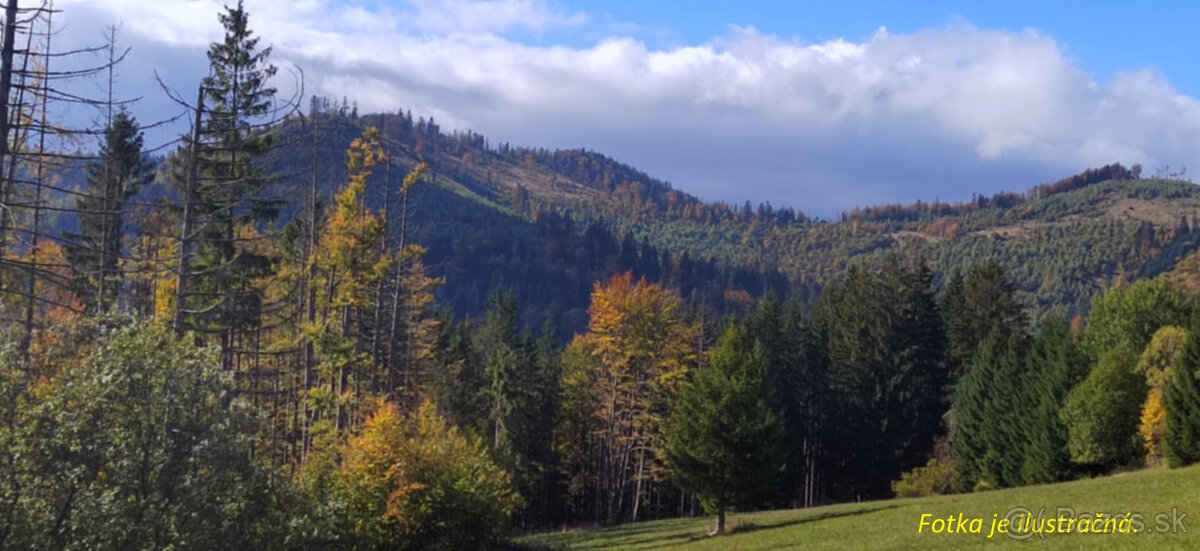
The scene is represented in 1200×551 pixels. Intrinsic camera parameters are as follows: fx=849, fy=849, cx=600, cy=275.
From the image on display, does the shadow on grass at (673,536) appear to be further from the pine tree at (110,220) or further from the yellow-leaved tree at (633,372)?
the pine tree at (110,220)

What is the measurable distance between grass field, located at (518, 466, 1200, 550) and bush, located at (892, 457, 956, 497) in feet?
40.3

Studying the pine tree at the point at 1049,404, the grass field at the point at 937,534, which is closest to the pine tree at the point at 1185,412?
the grass field at the point at 937,534

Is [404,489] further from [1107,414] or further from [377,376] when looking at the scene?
[1107,414]

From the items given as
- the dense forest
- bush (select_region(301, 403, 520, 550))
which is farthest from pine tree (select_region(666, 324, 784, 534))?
bush (select_region(301, 403, 520, 550))

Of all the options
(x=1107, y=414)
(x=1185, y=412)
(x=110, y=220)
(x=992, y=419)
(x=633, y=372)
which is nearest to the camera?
(x=110, y=220)

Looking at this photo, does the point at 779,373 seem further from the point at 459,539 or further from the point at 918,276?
the point at 459,539

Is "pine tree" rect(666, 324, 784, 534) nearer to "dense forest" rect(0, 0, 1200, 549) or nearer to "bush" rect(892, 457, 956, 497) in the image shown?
"dense forest" rect(0, 0, 1200, 549)

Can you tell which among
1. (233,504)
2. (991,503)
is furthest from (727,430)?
(233,504)

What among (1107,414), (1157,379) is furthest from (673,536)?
(1157,379)

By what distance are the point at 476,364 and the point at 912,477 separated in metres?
35.6

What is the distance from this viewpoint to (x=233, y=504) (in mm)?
17062

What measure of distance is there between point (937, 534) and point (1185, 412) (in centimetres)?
1940

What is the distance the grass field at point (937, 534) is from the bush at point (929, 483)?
12.3 m

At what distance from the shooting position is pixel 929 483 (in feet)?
177
